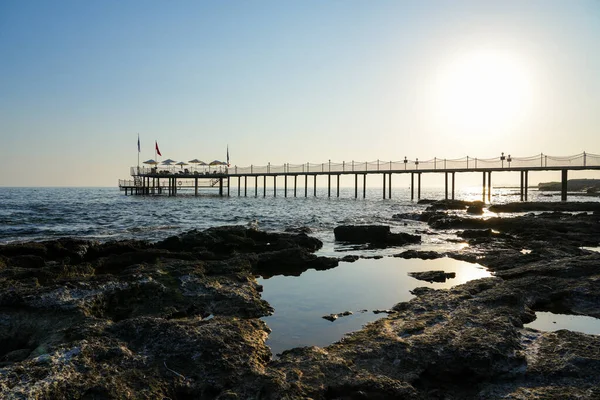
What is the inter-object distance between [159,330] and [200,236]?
31.3ft

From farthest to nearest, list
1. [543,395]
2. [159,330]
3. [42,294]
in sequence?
[42,294] < [159,330] < [543,395]

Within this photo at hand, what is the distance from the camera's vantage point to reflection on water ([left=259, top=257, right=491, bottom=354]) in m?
6.25

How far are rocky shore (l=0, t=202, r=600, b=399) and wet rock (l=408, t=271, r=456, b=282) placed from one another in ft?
4.69

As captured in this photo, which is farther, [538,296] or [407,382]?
[538,296]

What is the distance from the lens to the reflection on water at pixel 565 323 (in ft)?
20.4

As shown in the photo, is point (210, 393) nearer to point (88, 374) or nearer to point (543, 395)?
point (88, 374)

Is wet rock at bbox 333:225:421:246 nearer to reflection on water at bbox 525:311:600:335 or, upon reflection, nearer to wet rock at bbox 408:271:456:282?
wet rock at bbox 408:271:456:282

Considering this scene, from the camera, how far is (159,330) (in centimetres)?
525

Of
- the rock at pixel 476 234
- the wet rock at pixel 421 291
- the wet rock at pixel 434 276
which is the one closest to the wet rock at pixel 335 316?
the wet rock at pixel 421 291

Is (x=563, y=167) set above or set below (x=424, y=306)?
above

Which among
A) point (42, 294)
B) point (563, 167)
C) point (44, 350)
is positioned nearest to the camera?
point (44, 350)

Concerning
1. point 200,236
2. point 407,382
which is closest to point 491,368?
point 407,382

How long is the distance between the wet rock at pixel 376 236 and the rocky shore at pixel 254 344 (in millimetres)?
7592

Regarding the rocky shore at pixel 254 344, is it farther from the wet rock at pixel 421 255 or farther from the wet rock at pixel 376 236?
the wet rock at pixel 376 236
